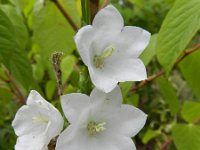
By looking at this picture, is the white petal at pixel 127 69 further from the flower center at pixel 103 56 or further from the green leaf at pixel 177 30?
the green leaf at pixel 177 30

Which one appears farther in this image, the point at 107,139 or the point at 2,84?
the point at 2,84

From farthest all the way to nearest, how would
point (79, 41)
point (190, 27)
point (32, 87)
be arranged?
point (32, 87), point (190, 27), point (79, 41)

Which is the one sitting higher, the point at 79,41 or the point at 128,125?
the point at 79,41

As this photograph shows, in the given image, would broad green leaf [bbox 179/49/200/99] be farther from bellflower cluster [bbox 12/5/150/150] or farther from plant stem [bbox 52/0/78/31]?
bellflower cluster [bbox 12/5/150/150]

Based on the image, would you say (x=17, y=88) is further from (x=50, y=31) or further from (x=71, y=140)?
(x=71, y=140)

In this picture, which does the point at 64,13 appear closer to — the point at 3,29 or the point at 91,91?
the point at 3,29

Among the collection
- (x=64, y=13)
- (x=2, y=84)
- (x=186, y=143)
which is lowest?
(x=186, y=143)

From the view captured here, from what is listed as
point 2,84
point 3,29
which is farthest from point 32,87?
point 2,84

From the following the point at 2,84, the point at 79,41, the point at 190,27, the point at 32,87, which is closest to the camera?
the point at 79,41
